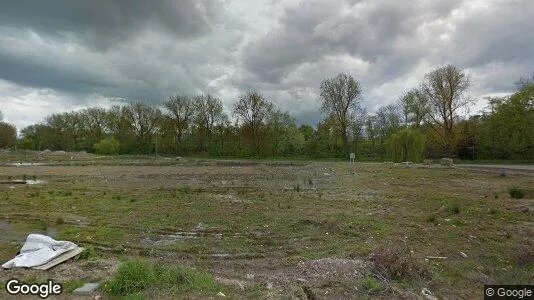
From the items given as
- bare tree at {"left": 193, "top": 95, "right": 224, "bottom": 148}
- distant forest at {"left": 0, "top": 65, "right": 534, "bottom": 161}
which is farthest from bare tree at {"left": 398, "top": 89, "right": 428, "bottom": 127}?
bare tree at {"left": 193, "top": 95, "right": 224, "bottom": 148}

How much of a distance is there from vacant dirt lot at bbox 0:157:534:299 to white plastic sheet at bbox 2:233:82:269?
33cm

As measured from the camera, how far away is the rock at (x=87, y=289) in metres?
5.34

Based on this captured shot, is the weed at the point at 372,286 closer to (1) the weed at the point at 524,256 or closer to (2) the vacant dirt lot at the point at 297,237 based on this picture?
(2) the vacant dirt lot at the point at 297,237

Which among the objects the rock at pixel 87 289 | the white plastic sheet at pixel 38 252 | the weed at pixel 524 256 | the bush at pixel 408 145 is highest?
the bush at pixel 408 145

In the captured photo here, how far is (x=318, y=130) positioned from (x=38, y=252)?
234 ft

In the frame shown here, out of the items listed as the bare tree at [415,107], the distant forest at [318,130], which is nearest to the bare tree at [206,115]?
the distant forest at [318,130]

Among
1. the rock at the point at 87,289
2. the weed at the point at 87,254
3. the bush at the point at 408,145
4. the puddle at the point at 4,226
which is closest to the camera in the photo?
the rock at the point at 87,289

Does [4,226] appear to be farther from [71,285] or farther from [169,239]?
[71,285]

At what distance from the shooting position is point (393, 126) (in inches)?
2719

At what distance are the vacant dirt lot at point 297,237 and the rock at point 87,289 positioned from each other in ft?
0.75

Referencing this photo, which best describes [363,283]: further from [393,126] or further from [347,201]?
[393,126]

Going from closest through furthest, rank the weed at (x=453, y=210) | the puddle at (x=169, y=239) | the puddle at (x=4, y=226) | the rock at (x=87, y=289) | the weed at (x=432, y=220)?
the rock at (x=87, y=289)
the puddle at (x=169, y=239)
the puddle at (x=4, y=226)
the weed at (x=432, y=220)
the weed at (x=453, y=210)

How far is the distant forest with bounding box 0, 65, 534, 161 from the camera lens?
164 ft

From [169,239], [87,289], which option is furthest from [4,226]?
[87,289]
